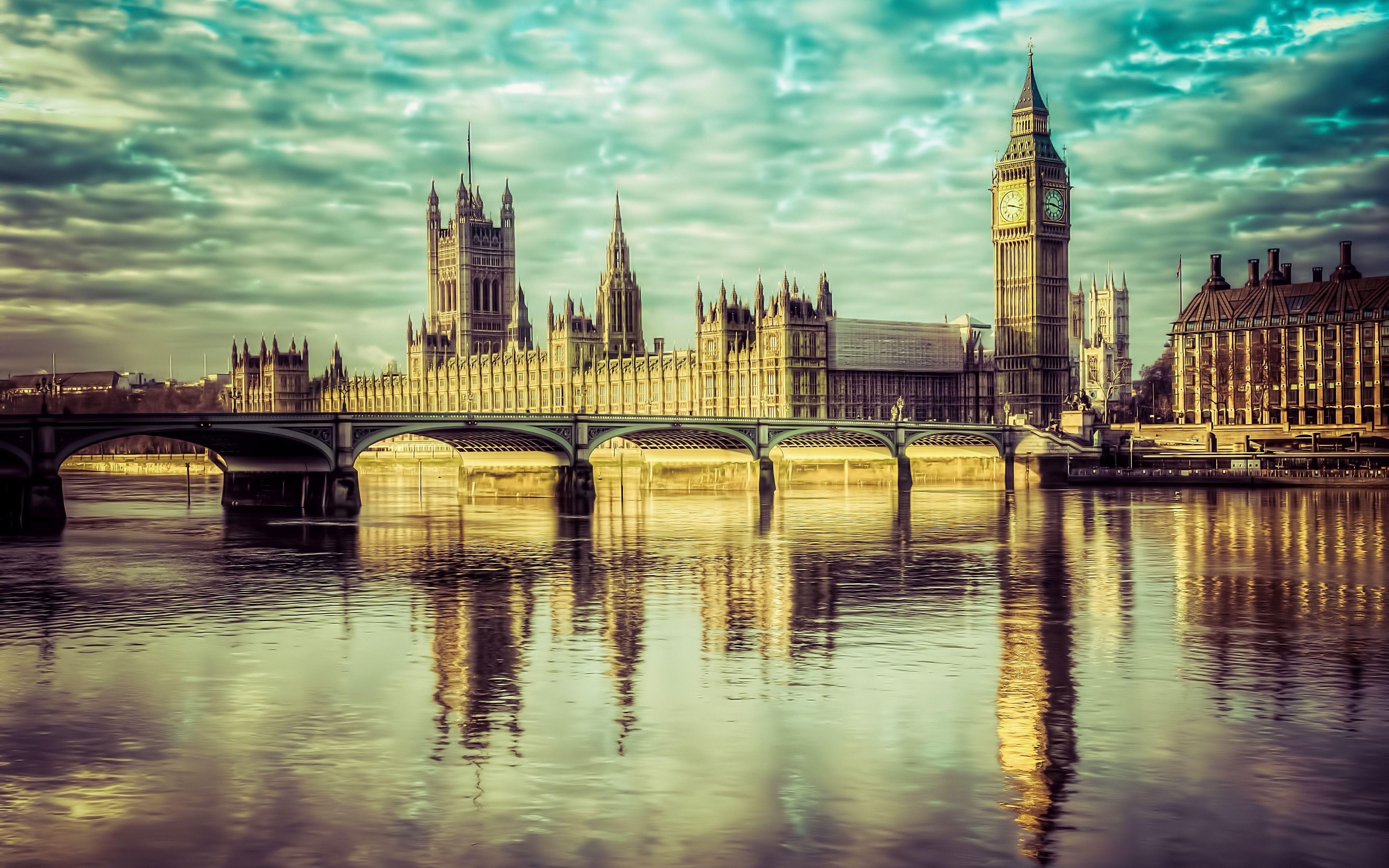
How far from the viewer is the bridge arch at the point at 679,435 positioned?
254ft

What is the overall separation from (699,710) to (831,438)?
3056 inches

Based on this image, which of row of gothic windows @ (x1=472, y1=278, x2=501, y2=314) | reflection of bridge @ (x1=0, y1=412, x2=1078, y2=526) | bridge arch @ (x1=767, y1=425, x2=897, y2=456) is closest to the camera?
reflection of bridge @ (x1=0, y1=412, x2=1078, y2=526)

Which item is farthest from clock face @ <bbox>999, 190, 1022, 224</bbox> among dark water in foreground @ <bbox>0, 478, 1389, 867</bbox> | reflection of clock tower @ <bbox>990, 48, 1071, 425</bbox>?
dark water in foreground @ <bbox>0, 478, 1389, 867</bbox>

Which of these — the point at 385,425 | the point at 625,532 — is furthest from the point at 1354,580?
the point at 385,425

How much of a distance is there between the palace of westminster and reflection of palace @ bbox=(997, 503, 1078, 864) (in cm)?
7236

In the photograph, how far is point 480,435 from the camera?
77.8m

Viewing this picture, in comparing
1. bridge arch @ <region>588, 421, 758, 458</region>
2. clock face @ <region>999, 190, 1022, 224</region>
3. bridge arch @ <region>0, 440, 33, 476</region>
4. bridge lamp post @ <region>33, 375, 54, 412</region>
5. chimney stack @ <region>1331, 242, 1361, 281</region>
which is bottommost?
bridge arch @ <region>0, 440, 33, 476</region>

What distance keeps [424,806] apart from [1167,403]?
143 m

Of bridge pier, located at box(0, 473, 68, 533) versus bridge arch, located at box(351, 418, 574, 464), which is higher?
bridge arch, located at box(351, 418, 574, 464)

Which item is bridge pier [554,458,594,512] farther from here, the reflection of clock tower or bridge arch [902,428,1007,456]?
the reflection of clock tower

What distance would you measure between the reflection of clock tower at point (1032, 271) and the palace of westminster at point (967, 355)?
0.55ft

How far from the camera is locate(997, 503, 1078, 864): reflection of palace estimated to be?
15695 millimetres

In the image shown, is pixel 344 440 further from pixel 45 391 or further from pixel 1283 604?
pixel 1283 604

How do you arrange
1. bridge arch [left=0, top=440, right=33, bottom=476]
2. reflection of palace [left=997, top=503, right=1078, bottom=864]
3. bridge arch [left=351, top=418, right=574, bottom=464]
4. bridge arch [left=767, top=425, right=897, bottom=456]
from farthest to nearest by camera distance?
bridge arch [left=767, top=425, right=897, bottom=456], bridge arch [left=351, top=418, right=574, bottom=464], bridge arch [left=0, top=440, right=33, bottom=476], reflection of palace [left=997, top=503, right=1078, bottom=864]
